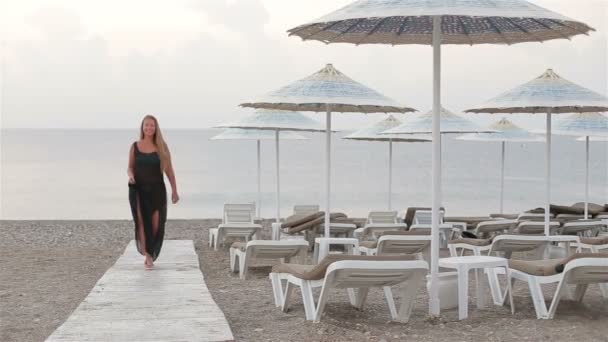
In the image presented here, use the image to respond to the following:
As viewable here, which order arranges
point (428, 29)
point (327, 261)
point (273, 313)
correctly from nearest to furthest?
point (327, 261) < point (273, 313) < point (428, 29)

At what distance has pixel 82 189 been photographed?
41.9 metres

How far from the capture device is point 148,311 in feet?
19.1

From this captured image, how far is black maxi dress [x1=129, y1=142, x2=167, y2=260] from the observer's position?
826 cm

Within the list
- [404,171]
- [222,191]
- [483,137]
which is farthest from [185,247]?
[404,171]

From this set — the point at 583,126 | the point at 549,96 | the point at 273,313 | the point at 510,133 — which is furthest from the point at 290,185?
the point at 273,313

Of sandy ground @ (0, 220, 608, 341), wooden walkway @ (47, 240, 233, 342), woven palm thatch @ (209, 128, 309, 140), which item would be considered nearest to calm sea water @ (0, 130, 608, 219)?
woven palm thatch @ (209, 128, 309, 140)

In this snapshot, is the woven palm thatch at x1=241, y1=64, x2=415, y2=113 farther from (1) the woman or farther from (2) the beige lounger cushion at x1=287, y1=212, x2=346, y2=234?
(2) the beige lounger cushion at x1=287, y1=212, x2=346, y2=234

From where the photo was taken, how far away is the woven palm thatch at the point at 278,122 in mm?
11633

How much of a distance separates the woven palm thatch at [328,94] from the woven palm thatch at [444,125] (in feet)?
9.42

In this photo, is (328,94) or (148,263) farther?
(328,94)

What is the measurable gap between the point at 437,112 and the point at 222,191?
1377 inches

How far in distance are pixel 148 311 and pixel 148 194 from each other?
2606 millimetres

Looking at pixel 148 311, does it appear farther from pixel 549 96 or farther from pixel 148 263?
pixel 549 96

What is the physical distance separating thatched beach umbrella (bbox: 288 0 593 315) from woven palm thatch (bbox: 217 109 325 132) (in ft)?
13.9
